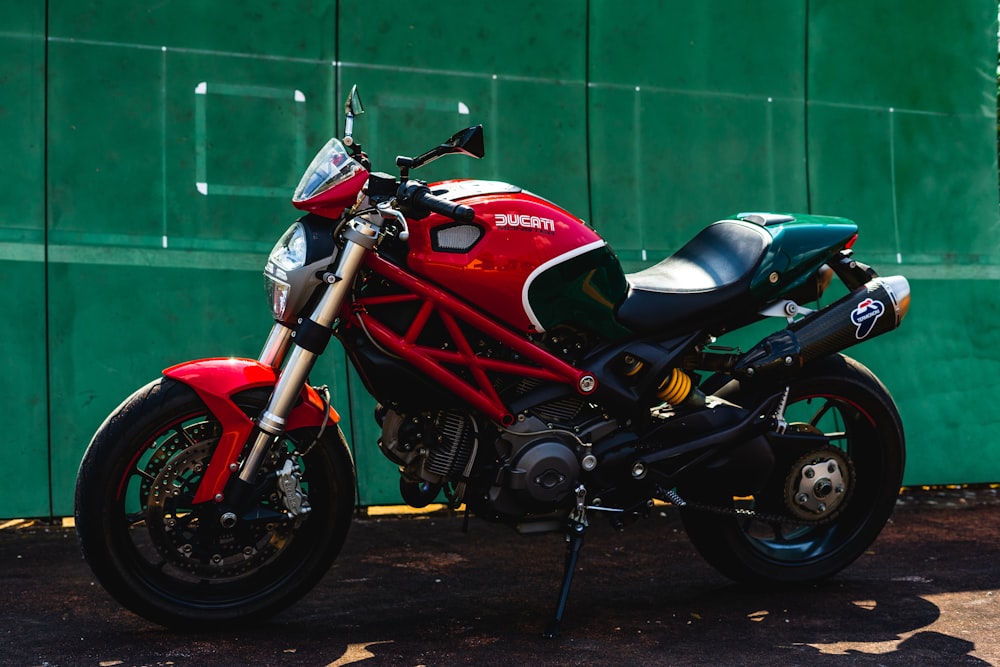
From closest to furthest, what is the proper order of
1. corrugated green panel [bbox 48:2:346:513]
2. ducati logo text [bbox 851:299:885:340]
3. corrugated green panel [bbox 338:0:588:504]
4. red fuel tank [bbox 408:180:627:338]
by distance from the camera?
red fuel tank [bbox 408:180:627:338] < ducati logo text [bbox 851:299:885:340] < corrugated green panel [bbox 48:2:346:513] < corrugated green panel [bbox 338:0:588:504]

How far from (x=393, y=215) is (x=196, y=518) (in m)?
1.18

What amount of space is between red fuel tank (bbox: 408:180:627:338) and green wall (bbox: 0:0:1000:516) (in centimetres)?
228

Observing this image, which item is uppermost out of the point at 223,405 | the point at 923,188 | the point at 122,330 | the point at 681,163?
the point at 681,163

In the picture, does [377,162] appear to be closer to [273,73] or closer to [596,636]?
[273,73]

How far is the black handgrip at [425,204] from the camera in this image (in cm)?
364

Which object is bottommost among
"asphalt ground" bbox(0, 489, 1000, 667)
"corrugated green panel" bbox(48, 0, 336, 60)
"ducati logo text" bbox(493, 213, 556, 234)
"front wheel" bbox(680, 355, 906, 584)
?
"asphalt ground" bbox(0, 489, 1000, 667)

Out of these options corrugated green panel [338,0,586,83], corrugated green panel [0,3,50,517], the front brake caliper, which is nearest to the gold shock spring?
the front brake caliper

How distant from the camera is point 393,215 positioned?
12.3 ft

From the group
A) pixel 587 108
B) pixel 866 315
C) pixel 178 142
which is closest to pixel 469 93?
pixel 587 108

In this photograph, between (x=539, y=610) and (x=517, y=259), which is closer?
(x=517, y=259)

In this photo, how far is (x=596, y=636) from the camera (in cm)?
387

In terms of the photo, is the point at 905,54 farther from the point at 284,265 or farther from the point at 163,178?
the point at 284,265

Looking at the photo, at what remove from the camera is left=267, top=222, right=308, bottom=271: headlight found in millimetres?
3721

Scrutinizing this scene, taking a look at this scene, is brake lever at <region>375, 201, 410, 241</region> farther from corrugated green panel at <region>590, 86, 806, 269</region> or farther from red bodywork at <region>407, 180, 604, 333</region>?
corrugated green panel at <region>590, 86, 806, 269</region>
